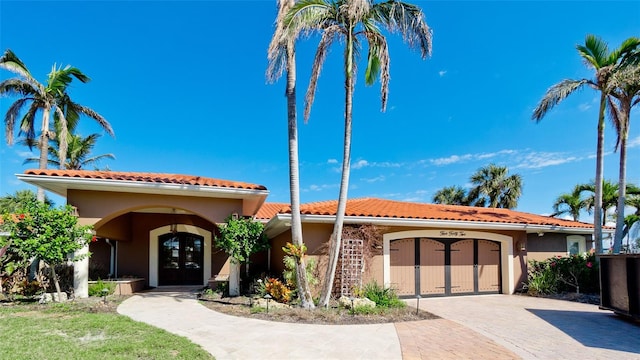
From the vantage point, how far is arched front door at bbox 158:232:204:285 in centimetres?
1647

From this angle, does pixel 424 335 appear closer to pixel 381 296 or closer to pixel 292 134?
pixel 381 296

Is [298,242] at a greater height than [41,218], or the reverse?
[41,218]

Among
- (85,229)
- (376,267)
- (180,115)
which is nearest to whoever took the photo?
(85,229)

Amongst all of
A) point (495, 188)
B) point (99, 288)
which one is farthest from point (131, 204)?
point (495, 188)

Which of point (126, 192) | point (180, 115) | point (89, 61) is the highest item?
point (89, 61)

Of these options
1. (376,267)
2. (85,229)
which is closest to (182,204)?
(85,229)

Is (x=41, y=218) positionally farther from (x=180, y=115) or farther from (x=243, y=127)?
(x=243, y=127)

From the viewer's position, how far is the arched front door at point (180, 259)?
16.5 metres

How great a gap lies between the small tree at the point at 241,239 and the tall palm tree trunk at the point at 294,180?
1775 millimetres

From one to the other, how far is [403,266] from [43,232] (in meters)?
10.8

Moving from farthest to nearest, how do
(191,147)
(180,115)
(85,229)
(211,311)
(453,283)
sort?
1. (191,147)
2. (180,115)
3. (453,283)
4. (85,229)
5. (211,311)

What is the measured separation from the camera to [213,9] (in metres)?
13.1

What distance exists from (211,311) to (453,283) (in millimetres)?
8520

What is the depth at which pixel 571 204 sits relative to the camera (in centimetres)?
2289
